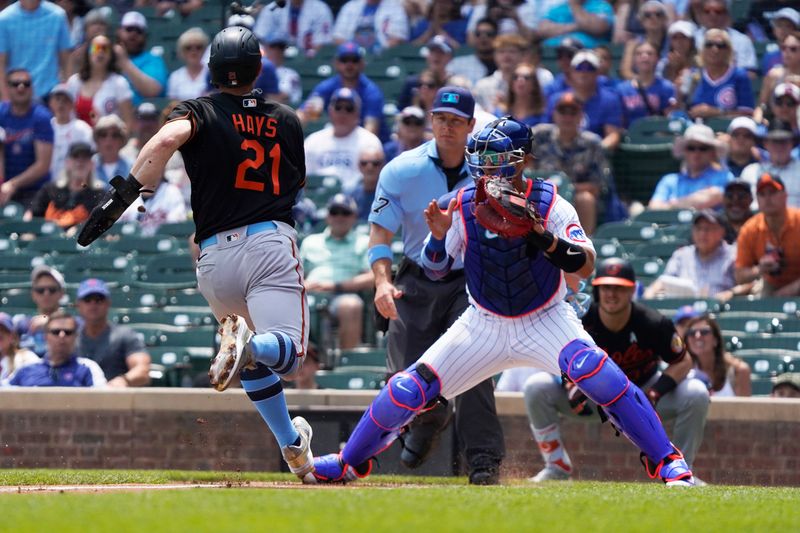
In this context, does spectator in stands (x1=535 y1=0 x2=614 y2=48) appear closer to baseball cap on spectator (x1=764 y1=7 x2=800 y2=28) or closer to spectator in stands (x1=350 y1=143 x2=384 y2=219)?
baseball cap on spectator (x1=764 y1=7 x2=800 y2=28)

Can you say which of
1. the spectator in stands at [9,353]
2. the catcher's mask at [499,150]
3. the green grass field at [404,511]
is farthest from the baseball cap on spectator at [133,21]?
the green grass field at [404,511]

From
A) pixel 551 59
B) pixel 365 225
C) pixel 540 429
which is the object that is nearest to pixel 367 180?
pixel 365 225

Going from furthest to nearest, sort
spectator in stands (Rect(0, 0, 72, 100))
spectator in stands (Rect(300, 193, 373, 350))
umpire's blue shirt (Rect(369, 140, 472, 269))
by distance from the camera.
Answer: spectator in stands (Rect(0, 0, 72, 100)) < spectator in stands (Rect(300, 193, 373, 350)) < umpire's blue shirt (Rect(369, 140, 472, 269))

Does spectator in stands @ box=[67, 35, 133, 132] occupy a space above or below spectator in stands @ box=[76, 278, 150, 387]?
above

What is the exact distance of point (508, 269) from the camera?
21.9ft

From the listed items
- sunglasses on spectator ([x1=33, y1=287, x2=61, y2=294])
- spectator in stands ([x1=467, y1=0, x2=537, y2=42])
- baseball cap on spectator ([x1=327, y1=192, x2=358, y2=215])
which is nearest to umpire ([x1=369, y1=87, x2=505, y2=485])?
baseball cap on spectator ([x1=327, y1=192, x2=358, y2=215])

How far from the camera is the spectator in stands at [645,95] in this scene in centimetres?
1259

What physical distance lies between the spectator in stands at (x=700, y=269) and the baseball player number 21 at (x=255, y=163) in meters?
4.66

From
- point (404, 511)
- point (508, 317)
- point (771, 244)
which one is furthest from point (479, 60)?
point (404, 511)

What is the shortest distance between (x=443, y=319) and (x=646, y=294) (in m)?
3.06

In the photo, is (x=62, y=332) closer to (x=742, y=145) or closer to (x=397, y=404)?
(x=397, y=404)

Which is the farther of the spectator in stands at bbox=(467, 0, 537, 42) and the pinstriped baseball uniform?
the spectator in stands at bbox=(467, 0, 537, 42)

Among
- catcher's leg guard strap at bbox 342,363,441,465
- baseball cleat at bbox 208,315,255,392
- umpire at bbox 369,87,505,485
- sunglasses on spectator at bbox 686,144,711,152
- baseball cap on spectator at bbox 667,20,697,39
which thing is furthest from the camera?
baseball cap on spectator at bbox 667,20,697,39

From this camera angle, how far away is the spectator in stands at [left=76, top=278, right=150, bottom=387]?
394 inches
